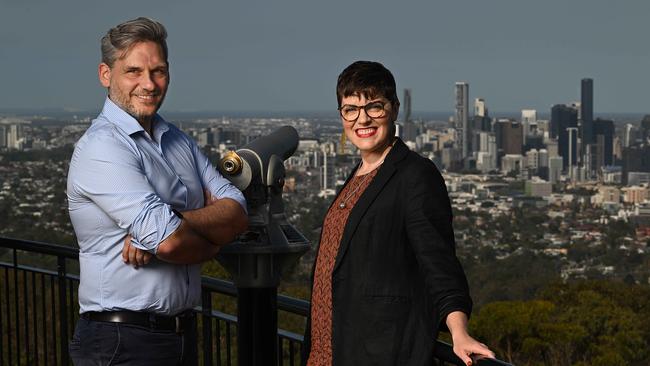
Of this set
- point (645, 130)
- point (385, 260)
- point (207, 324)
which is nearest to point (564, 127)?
point (645, 130)

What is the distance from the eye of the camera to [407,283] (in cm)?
260

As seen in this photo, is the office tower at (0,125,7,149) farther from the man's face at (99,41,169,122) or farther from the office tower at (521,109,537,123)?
the man's face at (99,41,169,122)

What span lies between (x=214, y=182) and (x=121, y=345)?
1.85ft

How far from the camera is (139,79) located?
2994 millimetres

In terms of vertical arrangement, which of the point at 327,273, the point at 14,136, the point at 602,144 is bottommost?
the point at 602,144

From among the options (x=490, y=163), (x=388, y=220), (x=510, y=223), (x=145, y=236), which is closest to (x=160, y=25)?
(x=145, y=236)

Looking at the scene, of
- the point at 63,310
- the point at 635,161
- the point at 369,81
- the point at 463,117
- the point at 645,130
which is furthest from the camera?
the point at 463,117

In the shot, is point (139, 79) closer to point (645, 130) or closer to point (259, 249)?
point (259, 249)

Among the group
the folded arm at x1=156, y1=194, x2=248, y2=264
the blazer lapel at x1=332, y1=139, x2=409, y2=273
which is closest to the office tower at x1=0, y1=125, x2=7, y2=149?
the folded arm at x1=156, y1=194, x2=248, y2=264

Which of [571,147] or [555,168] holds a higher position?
[571,147]

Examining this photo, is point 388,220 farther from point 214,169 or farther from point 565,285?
point 565,285

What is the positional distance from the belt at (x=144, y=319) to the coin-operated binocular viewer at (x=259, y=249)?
0.22 metres

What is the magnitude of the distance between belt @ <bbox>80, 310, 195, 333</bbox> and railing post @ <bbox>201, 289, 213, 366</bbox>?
73 centimetres

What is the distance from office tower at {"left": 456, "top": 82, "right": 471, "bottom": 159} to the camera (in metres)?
91.8
